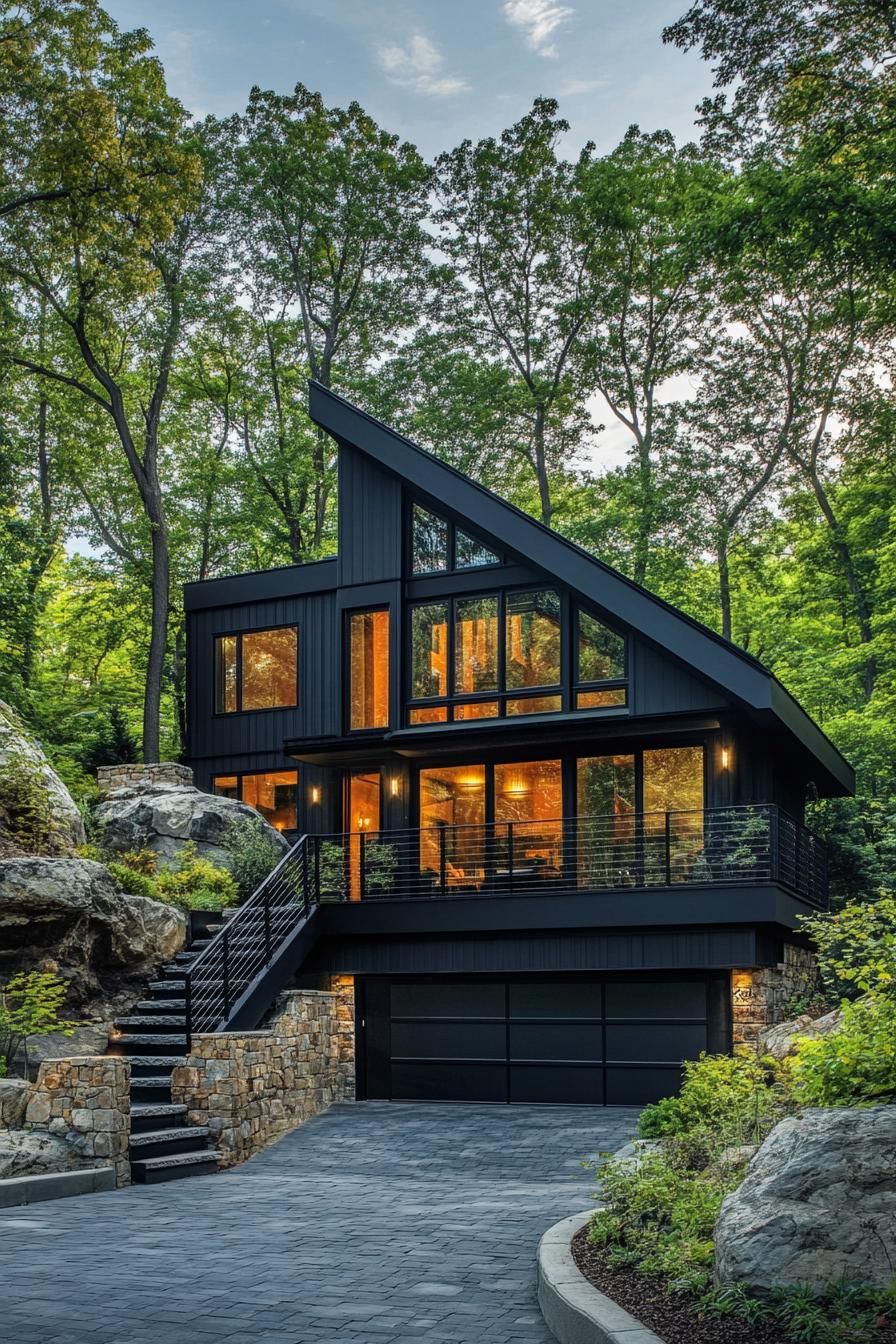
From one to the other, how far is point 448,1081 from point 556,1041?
182 centimetres

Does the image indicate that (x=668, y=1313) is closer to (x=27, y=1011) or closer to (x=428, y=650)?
(x=27, y=1011)

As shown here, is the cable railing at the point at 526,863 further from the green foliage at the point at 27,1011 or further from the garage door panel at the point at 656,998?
the green foliage at the point at 27,1011

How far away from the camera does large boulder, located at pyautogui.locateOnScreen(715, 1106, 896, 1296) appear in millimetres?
5441

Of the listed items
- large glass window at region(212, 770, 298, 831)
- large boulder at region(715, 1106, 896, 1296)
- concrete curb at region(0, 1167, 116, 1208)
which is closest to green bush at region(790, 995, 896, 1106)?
large boulder at region(715, 1106, 896, 1296)

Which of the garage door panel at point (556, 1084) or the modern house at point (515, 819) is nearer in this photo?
the modern house at point (515, 819)

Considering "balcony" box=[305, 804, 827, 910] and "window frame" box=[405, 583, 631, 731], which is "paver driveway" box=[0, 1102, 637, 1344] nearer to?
"balcony" box=[305, 804, 827, 910]

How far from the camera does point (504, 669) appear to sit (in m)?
20.5

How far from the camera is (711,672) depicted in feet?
58.1

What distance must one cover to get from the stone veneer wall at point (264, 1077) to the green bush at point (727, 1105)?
4610 mm

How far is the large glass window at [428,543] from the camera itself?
21641mm

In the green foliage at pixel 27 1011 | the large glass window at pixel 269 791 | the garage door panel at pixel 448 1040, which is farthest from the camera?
the large glass window at pixel 269 791

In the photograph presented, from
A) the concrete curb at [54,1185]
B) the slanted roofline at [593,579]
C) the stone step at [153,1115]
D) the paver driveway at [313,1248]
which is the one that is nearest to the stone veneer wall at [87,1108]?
the concrete curb at [54,1185]

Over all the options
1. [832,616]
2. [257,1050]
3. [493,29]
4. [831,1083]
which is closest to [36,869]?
[257,1050]

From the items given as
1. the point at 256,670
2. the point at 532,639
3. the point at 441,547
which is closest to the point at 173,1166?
the point at 532,639
